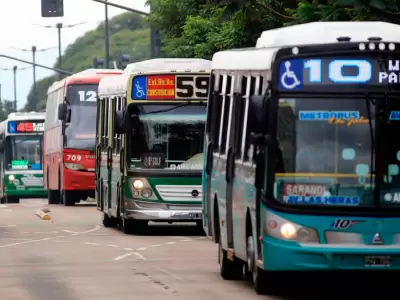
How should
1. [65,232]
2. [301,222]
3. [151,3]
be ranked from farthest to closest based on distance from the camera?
1. [151,3]
2. [65,232]
3. [301,222]

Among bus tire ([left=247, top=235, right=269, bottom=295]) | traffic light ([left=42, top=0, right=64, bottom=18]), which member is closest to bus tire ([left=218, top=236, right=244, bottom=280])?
bus tire ([left=247, top=235, right=269, bottom=295])

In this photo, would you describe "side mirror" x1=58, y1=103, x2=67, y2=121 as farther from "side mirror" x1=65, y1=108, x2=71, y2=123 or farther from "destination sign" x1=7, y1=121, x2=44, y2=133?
"destination sign" x1=7, y1=121, x2=44, y2=133

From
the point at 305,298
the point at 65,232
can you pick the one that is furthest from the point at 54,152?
the point at 305,298

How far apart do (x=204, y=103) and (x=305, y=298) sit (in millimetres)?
10759

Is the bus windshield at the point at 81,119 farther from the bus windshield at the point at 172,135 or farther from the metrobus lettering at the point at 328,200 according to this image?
the metrobus lettering at the point at 328,200

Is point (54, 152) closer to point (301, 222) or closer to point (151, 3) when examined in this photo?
point (151, 3)

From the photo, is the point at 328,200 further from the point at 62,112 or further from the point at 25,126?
the point at 25,126

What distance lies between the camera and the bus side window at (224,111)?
55.2 feet

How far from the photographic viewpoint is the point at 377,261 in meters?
14.0

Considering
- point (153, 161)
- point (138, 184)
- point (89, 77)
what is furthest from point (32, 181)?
point (153, 161)

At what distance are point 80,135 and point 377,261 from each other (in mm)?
29365

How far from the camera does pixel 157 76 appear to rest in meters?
26.0

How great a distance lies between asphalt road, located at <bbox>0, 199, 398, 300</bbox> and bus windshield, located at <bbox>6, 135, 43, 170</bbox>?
1002 inches

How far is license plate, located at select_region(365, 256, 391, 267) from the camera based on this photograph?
14.0 metres
